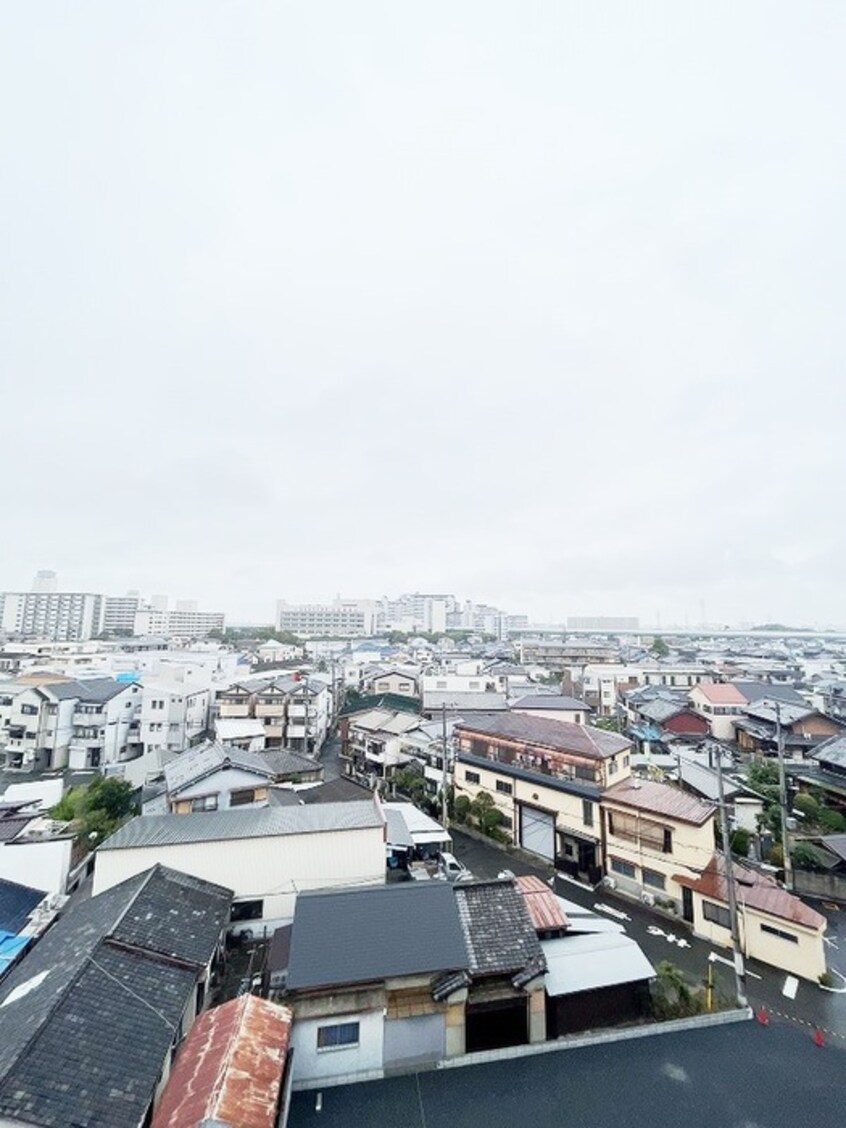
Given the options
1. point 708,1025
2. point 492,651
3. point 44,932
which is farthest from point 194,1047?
point 492,651

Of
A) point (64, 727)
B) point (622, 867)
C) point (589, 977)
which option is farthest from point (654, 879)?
point (64, 727)

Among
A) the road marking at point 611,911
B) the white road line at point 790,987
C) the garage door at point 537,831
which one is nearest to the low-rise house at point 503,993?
the white road line at point 790,987

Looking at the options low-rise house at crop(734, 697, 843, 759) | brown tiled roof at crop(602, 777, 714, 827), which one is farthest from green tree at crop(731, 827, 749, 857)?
low-rise house at crop(734, 697, 843, 759)

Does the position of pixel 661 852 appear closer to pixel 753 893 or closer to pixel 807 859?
pixel 753 893

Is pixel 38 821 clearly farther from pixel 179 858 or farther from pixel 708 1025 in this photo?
pixel 708 1025

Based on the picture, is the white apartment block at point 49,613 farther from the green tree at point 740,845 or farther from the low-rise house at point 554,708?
the green tree at point 740,845

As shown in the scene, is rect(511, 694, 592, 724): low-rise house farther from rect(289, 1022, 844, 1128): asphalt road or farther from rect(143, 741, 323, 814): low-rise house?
rect(289, 1022, 844, 1128): asphalt road
